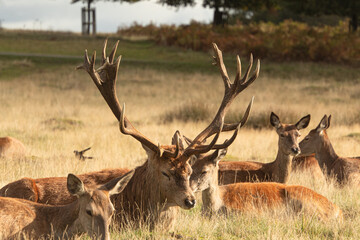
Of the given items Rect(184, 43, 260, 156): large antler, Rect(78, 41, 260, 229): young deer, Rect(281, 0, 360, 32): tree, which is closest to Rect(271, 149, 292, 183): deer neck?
Rect(184, 43, 260, 156): large antler

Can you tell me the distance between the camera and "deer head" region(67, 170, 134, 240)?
491cm

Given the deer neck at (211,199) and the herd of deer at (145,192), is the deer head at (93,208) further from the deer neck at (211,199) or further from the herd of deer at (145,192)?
the deer neck at (211,199)

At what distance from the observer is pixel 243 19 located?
58562mm

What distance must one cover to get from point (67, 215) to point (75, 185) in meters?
0.47

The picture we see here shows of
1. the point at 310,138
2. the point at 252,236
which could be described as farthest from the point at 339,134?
the point at 252,236

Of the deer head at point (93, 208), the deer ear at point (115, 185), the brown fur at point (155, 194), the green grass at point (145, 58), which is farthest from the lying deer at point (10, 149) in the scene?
the green grass at point (145, 58)

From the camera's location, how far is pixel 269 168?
9.34 meters

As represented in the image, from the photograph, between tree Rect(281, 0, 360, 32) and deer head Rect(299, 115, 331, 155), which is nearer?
deer head Rect(299, 115, 331, 155)

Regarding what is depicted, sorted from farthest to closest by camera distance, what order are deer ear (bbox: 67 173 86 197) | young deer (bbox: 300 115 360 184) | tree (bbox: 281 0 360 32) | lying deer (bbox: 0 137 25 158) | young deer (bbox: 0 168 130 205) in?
tree (bbox: 281 0 360 32) < lying deer (bbox: 0 137 25 158) < young deer (bbox: 300 115 360 184) < young deer (bbox: 0 168 130 205) < deer ear (bbox: 67 173 86 197)

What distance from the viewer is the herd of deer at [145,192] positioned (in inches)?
208

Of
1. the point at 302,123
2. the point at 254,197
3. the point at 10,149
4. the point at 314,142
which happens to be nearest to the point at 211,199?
the point at 254,197

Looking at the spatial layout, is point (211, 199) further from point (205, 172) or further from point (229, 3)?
point (229, 3)

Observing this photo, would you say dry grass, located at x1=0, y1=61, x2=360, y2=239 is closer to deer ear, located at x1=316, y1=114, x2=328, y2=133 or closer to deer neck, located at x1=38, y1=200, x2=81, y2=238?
deer neck, located at x1=38, y1=200, x2=81, y2=238

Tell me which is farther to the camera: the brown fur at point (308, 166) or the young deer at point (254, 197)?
the brown fur at point (308, 166)
